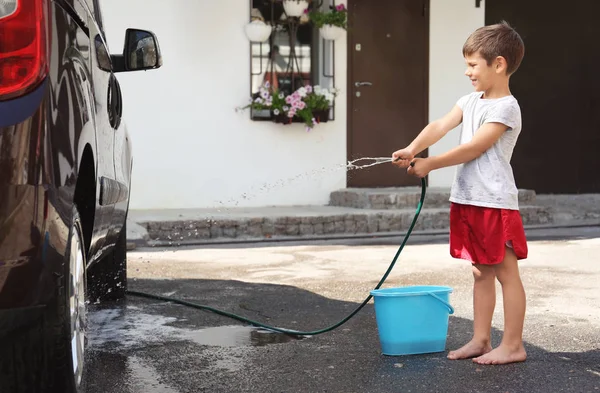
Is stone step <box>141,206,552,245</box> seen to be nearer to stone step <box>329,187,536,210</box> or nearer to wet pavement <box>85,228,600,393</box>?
stone step <box>329,187,536,210</box>

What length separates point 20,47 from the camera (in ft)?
7.88

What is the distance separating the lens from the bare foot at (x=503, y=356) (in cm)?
405

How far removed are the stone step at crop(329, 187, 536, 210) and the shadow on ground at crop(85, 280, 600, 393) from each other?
5.61 metres

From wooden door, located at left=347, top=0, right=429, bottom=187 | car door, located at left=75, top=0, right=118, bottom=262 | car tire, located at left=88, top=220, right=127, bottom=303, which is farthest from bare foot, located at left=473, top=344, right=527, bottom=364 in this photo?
wooden door, located at left=347, top=0, right=429, bottom=187

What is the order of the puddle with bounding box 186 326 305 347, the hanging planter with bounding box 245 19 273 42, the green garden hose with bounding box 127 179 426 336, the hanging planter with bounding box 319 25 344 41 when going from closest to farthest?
the green garden hose with bounding box 127 179 426 336 → the puddle with bounding box 186 326 305 347 → the hanging planter with bounding box 245 19 273 42 → the hanging planter with bounding box 319 25 344 41

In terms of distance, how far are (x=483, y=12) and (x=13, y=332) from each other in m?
11.0

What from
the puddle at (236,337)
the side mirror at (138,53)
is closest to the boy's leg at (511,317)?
the puddle at (236,337)

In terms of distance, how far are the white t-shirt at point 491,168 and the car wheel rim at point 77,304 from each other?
5.90 feet

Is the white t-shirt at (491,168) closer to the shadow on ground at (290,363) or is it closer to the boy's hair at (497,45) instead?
the boy's hair at (497,45)

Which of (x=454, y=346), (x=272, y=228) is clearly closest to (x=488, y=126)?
(x=454, y=346)

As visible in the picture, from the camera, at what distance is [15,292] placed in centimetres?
228

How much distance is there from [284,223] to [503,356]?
6172 mm

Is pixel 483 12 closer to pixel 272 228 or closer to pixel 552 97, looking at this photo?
pixel 552 97

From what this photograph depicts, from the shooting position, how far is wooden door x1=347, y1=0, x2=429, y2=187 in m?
11.9
